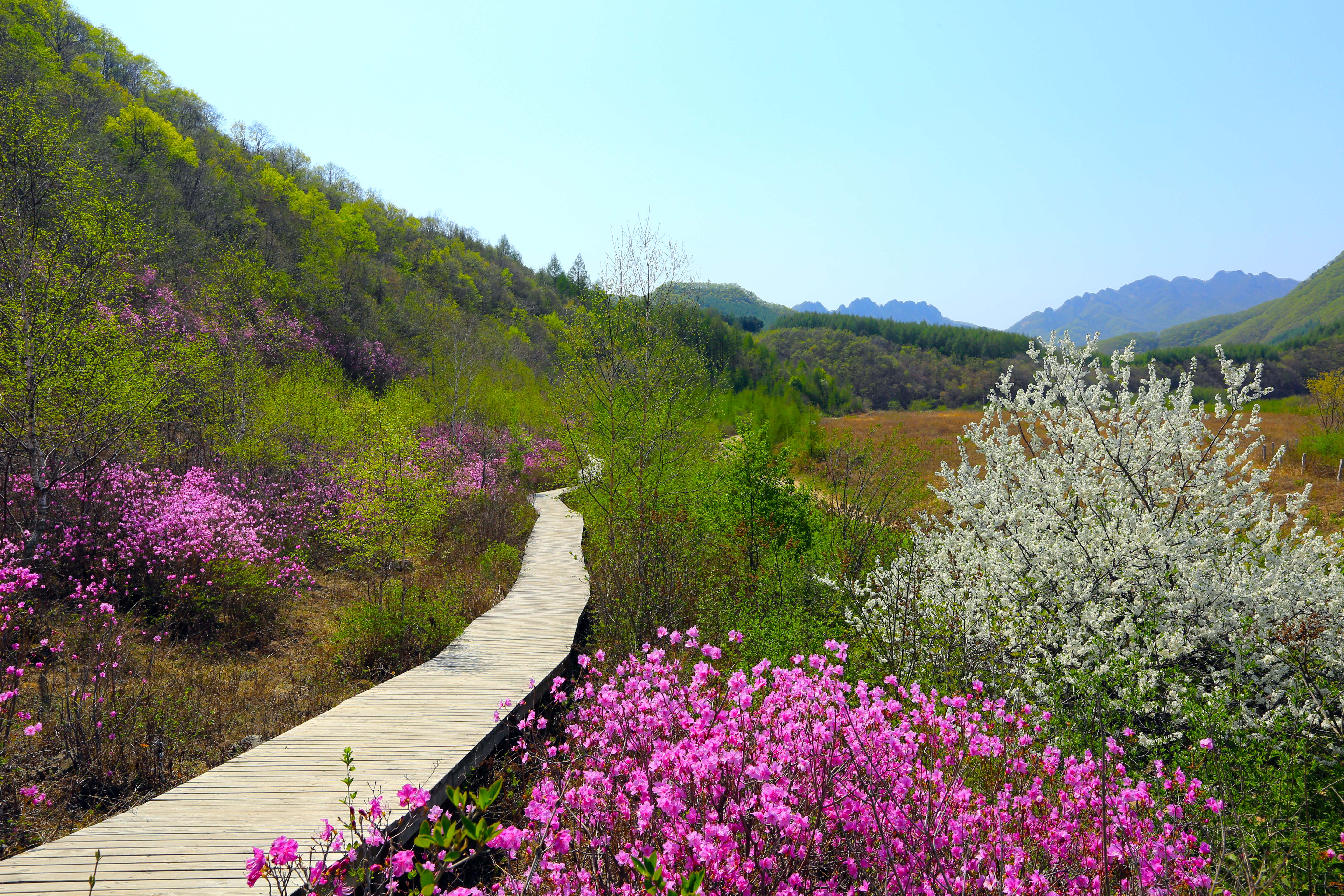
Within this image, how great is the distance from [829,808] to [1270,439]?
1095 inches

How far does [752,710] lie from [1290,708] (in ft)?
10.0

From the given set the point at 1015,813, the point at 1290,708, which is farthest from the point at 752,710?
the point at 1290,708

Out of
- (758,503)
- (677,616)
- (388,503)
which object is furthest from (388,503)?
(758,503)

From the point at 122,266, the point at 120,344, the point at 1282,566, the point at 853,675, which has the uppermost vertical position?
the point at 122,266

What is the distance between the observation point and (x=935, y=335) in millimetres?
96938

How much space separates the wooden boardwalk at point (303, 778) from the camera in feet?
9.50

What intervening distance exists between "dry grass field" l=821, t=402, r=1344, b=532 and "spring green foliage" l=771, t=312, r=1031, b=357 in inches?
2110

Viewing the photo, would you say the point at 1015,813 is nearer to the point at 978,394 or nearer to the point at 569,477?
the point at 569,477

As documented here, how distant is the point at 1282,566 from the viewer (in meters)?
3.94

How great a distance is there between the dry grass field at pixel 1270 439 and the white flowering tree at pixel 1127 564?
98cm

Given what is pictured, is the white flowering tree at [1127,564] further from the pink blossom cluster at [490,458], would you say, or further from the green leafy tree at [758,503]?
the pink blossom cluster at [490,458]

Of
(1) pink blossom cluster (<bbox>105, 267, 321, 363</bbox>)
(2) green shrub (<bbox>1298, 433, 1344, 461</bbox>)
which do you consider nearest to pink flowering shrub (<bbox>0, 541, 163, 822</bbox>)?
(1) pink blossom cluster (<bbox>105, 267, 321, 363</bbox>)

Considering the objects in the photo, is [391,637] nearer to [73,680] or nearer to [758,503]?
[73,680]

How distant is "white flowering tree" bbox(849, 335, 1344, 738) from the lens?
367 centimetres
